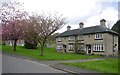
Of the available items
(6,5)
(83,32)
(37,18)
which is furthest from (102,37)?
(6,5)

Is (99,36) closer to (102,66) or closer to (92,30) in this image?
(92,30)

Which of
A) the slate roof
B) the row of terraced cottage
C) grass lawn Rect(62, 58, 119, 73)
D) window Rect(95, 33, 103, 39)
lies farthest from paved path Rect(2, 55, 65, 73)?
the slate roof

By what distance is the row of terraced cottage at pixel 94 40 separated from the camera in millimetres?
48172

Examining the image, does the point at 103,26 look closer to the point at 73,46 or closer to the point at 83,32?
the point at 83,32

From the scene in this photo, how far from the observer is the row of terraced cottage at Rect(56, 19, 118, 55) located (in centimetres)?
4817

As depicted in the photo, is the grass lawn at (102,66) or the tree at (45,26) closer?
the grass lawn at (102,66)

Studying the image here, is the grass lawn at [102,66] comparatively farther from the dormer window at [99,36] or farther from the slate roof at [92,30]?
the dormer window at [99,36]

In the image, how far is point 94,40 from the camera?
5038 centimetres

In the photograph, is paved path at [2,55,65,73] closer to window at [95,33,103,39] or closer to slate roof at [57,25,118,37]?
window at [95,33,103,39]

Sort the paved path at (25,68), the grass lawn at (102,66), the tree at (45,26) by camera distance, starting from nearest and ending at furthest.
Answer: the paved path at (25,68) → the grass lawn at (102,66) → the tree at (45,26)

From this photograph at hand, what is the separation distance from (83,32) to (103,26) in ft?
18.6

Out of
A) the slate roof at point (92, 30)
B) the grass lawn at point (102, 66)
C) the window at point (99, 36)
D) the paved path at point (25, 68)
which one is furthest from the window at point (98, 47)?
the paved path at point (25, 68)


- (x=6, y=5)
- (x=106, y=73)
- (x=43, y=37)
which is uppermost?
(x=6, y=5)

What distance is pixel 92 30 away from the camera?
172 feet
